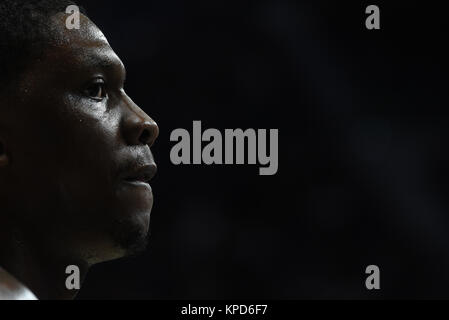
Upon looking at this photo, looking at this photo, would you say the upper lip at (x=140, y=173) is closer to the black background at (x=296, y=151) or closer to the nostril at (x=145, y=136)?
the nostril at (x=145, y=136)

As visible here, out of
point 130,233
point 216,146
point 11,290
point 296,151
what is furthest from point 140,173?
point 296,151

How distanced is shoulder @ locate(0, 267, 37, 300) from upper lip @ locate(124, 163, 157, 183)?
1.25ft

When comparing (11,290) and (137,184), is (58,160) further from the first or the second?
(11,290)

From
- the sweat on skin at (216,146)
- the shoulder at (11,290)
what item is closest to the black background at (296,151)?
the sweat on skin at (216,146)

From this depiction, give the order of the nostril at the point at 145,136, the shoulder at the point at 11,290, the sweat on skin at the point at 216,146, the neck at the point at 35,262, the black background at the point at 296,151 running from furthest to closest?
1. the black background at the point at 296,151
2. the sweat on skin at the point at 216,146
3. the nostril at the point at 145,136
4. the neck at the point at 35,262
5. the shoulder at the point at 11,290

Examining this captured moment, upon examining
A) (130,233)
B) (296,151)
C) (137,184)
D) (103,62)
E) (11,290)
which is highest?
(296,151)

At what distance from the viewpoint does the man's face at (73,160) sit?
204cm

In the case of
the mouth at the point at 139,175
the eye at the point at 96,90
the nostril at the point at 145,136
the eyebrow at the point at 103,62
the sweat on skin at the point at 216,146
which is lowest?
the mouth at the point at 139,175

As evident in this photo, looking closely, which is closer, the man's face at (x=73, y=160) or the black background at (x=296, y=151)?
the man's face at (x=73, y=160)

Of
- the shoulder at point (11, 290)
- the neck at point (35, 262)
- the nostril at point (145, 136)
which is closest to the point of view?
the shoulder at point (11, 290)

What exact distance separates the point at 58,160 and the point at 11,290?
1.24ft

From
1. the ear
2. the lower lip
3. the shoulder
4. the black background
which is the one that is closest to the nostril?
the lower lip

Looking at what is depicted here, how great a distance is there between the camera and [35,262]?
207 cm

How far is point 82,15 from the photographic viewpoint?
2.20 m
